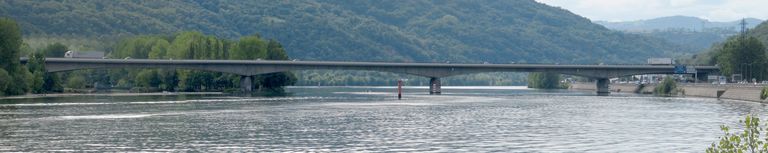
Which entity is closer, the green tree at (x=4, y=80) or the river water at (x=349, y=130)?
the river water at (x=349, y=130)

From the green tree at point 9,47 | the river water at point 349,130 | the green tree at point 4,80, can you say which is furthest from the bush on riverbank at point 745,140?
the green tree at point 9,47

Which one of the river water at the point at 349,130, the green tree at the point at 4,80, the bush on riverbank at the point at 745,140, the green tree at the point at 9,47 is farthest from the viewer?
the green tree at the point at 9,47

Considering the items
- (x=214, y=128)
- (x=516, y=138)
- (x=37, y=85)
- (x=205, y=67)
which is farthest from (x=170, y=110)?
(x=205, y=67)

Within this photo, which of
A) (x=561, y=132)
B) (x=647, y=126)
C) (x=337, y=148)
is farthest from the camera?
(x=647, y=126)

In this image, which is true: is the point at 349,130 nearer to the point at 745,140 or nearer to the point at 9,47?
Answer: the point at 745,140

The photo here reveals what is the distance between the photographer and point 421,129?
78.6m

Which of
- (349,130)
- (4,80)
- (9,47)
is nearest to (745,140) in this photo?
(349,130)

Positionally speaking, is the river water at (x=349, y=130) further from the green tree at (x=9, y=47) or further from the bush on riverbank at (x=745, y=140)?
the green tree at (x=9, y=47)

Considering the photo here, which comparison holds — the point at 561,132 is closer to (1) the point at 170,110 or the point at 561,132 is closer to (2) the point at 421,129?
(2) the point at 421,129

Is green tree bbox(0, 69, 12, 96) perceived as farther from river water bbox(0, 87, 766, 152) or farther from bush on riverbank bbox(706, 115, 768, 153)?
bush on riverbank bbox(706, 115, 768, 153)

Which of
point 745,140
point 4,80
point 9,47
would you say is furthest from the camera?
point 9,47

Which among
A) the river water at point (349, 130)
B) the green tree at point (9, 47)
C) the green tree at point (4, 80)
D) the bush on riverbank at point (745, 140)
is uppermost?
A: the green tree at point (9, 47)

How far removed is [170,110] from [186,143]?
46.4m

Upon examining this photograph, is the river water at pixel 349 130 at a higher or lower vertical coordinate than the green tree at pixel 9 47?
lower
